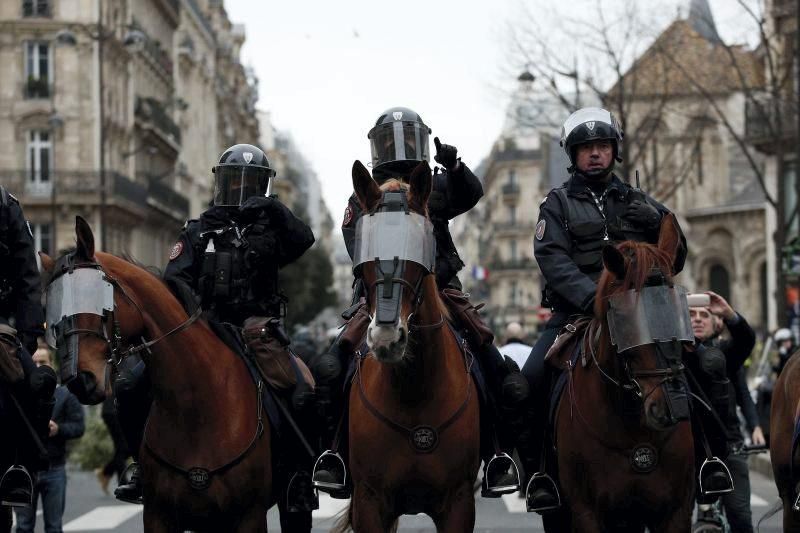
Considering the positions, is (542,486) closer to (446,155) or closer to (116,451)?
(446,155)

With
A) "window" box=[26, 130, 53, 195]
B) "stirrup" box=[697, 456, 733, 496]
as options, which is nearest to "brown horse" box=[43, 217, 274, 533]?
"stirrup" box=[697, 456, 733, 496]

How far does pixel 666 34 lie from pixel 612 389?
30472 millimetres

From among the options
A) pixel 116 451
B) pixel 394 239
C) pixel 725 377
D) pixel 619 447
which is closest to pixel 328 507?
pixel 116 451

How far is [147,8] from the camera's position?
61844mm

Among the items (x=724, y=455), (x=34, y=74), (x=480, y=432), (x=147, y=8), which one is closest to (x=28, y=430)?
(x=480, y=432)

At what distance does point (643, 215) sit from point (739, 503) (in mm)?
4387

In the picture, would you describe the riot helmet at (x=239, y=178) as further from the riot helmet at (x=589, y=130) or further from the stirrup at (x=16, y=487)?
the stirrup at (x=16, y=487)

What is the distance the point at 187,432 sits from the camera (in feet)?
29.2

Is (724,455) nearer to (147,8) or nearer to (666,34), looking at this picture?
(666,34)

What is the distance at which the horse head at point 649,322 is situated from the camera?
25.8ft

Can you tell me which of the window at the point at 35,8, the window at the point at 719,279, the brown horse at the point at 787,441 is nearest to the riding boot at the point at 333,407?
the brown horse at the point at 787,441

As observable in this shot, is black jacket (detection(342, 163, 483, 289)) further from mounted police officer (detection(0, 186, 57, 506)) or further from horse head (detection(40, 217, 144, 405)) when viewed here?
mounted police officer (detection(0, 186, 57, 506))

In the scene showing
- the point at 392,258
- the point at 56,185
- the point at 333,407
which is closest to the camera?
the point at 392,258

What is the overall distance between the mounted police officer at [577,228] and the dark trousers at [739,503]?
3.78m
